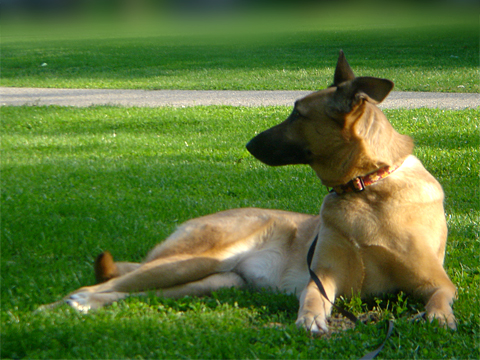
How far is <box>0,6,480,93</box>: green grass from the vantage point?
16391 millimetres

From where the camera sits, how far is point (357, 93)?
12.1 feet

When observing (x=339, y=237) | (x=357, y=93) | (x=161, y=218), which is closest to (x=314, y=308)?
(x=339, y=237)

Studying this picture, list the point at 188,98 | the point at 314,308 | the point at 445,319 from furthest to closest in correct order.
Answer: the point at 188,98 → the point at 314,308 → the point at 445,319

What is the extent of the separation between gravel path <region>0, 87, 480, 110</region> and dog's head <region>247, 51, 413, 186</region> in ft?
29.5

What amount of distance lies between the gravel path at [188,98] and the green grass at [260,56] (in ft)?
3.03

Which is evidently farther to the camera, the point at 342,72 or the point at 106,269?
the point at 342,72

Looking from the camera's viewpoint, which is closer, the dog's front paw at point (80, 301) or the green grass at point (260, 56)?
the dog's front paw at point (80, 301)

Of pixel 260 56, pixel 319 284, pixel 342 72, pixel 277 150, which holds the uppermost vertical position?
pixel 342 72

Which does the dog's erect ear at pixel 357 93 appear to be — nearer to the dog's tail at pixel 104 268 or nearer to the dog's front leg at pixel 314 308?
the dog's front leg at pixel 314 308

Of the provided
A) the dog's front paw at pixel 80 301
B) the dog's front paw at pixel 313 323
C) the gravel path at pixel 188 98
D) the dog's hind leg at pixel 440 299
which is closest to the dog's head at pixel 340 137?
the dog's hind leg at pixel 440 299

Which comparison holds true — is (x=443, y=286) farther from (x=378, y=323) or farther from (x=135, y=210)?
(x=135, y=210)

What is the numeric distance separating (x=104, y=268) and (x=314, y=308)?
1542 mm

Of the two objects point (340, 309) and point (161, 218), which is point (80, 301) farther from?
point (161, 218)

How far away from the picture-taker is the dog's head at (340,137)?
3830 millimetres
